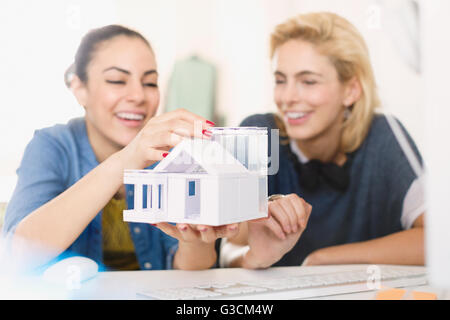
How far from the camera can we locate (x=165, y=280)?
36.0 inches

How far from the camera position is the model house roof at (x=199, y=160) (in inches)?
26.3

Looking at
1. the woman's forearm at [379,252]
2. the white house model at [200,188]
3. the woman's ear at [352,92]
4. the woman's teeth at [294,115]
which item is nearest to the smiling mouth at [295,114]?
the woman's teeth at [294,115]

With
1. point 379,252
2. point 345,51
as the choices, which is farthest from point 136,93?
point 379,252

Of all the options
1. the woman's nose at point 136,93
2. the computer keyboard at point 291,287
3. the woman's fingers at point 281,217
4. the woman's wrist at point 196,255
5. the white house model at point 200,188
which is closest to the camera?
the white house model at point 200,188

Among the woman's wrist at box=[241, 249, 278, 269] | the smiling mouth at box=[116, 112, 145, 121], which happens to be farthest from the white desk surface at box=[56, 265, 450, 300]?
the smiling mouth at box=[116, 112, 145, 121]

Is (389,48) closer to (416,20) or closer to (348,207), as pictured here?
(416,20)

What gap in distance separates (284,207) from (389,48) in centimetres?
66

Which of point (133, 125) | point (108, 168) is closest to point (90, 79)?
point (133, 125)

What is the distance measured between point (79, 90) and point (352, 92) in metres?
0.71

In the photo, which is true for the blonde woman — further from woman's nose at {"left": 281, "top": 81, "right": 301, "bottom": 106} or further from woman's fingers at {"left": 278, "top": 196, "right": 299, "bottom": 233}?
woman's fingers at {"left": 278, "top": 196, "right": 299, "bottom": 233}

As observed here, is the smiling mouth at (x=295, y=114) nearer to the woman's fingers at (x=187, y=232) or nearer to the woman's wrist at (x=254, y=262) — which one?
the woman's wrist at (x=254, y=262)

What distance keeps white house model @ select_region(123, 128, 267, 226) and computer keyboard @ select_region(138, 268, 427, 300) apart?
5.6 inches

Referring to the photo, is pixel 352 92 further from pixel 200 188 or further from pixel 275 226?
pixel 200 188

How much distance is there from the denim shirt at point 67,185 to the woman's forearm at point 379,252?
37cm
